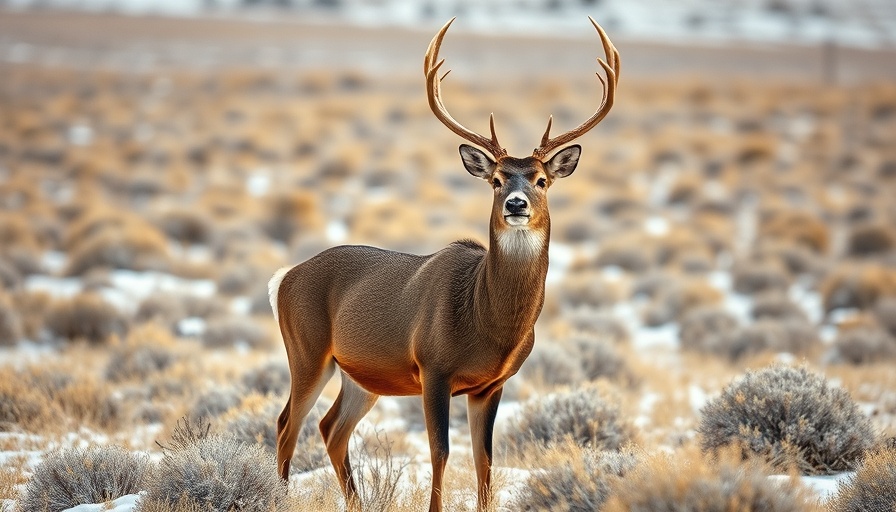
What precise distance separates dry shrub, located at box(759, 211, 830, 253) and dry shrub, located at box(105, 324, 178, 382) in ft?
42.9

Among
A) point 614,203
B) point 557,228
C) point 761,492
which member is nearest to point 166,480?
point 761,492

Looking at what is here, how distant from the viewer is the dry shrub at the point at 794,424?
6.59 metres

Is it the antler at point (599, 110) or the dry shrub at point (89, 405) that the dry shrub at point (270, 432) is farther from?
the antler at point (599, 110)

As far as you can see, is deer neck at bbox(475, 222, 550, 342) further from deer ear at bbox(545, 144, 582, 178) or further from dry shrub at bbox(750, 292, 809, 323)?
dry shrub at bbox(750, 292, 809, 323)

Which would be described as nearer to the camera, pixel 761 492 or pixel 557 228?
pixel 761 492

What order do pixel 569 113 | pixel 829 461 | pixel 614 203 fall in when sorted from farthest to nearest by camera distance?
1. pixel 569 113
2. pixel 614 203
3. pixel 829 461

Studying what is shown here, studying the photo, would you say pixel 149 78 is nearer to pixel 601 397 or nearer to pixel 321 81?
pixel 321 81

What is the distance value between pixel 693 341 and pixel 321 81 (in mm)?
28805

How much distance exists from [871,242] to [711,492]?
16.3 meters

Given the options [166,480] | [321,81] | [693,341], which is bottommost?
[693,341]

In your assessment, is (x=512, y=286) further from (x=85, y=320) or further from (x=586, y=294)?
(x=586, y=294)

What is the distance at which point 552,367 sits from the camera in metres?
10.3

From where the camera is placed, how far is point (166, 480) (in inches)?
215

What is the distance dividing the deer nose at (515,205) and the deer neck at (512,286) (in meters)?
0.25
